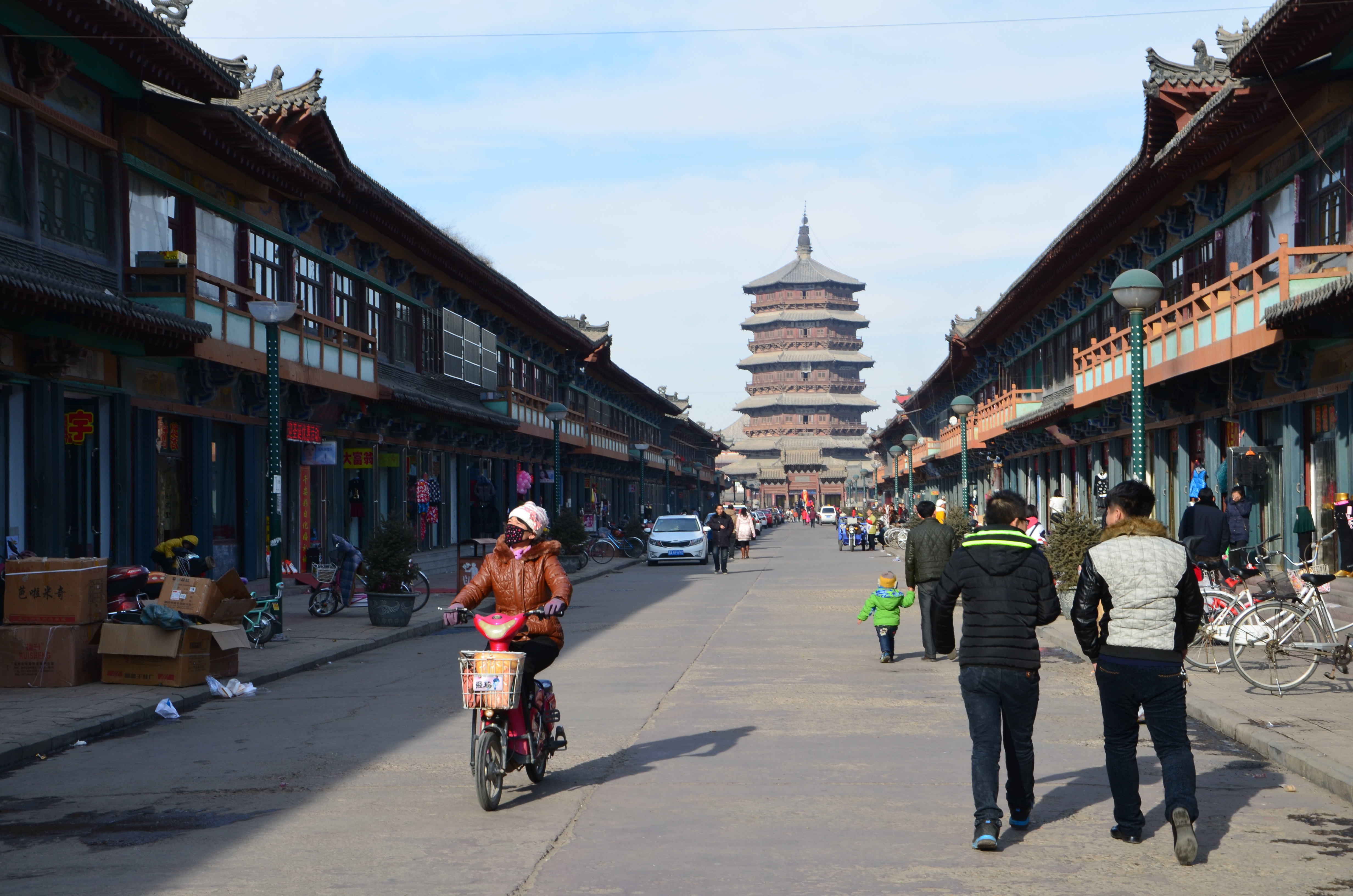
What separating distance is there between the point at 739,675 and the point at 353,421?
56.0 ft

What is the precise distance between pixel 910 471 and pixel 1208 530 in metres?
41.9

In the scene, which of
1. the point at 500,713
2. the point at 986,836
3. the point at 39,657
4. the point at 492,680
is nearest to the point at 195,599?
the point at 39,657

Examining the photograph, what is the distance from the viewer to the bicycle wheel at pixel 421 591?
21.5 meters

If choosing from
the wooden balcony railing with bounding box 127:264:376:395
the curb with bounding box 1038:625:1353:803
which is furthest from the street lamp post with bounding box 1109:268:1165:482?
the wooden balcony railing with bounding box 127:264:376:395

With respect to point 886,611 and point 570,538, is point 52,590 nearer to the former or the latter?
point 886,611

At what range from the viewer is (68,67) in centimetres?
1798

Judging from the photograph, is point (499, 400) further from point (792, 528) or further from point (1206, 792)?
point (792, 528)

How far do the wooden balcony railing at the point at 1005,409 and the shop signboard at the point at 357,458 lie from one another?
19873mm

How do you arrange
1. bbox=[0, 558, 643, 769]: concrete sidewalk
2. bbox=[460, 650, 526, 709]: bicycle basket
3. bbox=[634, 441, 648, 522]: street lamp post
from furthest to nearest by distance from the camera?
1. bbox=[634, 441, 648, 522]: street lamp post
2. bbox=[0, 558, 643, 769]: concrete sidewalk
3. bbox=[460, 650, 526, 709]: bicycle basket

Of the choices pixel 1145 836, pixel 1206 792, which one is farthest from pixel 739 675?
pixel 1145 836

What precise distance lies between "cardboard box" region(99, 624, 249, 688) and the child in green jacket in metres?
6.79

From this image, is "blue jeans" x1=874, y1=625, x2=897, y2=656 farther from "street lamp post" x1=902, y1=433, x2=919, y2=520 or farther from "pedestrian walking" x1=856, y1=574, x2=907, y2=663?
"street lamp post" x1=902, y1=433, x2=919, y2=520

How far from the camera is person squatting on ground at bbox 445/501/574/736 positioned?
8141 mm

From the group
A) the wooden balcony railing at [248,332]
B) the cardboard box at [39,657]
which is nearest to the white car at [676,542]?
the wooden balcony railing at [248,332]
